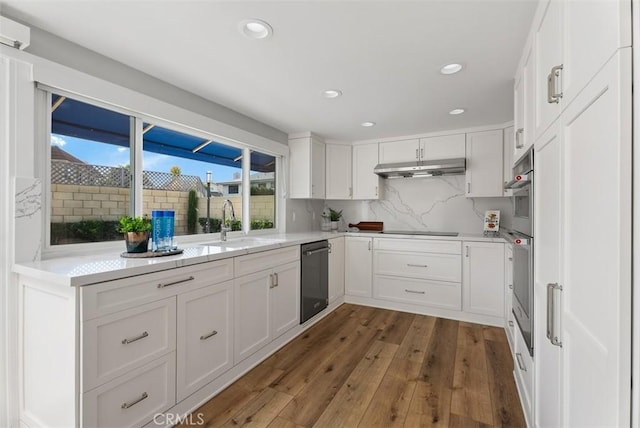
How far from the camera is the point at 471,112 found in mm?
2982

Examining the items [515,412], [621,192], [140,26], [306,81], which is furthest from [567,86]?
[140,26]

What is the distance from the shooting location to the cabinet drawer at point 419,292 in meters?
3.37

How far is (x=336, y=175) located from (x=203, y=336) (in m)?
2.87

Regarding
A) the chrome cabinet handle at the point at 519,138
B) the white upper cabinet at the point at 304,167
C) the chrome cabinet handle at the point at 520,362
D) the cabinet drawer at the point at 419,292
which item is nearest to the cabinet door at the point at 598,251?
the chrome cabinet handle at the point at 520,362

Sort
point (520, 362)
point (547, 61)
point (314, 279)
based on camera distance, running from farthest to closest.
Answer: point (314, 279) → point (520, 362) → point (547, 61)

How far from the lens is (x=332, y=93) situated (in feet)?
8.30

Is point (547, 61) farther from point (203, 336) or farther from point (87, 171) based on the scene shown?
point (87, 171)

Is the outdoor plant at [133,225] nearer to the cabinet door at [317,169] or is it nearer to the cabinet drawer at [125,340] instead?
the cabinet drawer at [125,340]

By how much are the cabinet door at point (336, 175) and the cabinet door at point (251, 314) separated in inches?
79.4

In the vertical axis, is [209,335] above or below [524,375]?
above

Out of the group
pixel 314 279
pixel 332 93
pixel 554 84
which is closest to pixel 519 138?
pixel 554 84

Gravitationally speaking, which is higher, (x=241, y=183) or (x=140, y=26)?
(x=140, y=26)

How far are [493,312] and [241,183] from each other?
10.2 ft

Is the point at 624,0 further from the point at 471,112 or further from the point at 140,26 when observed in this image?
the point at 471,112
